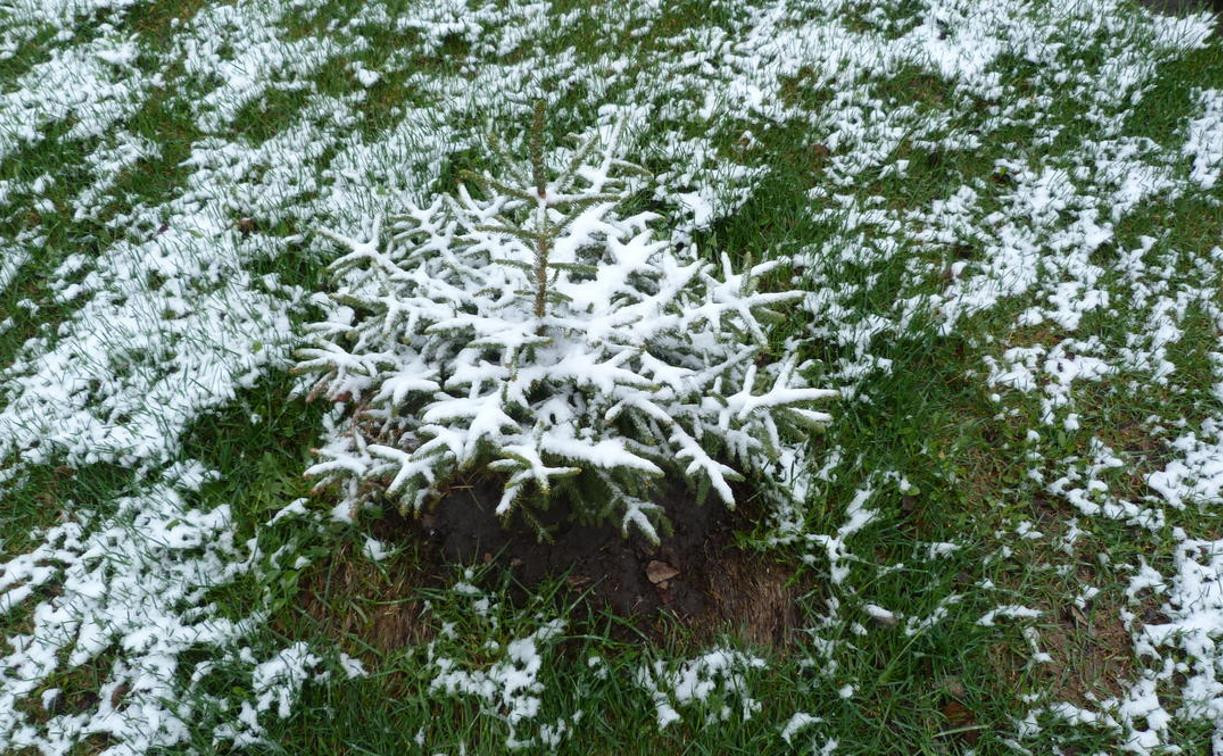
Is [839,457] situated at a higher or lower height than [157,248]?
Answer: lower

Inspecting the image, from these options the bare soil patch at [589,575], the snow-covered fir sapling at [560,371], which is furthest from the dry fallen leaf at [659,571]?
the snow-covered fir sapling at [560,371]

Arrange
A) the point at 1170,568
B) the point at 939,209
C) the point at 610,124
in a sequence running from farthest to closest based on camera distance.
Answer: the point at 610,124, the point at 939,209, the point at 1170,568

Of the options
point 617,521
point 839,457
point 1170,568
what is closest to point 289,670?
point 617,521

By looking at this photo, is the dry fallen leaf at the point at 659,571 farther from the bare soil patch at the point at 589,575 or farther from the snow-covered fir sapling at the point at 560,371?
the snow-covered fir sapling at the point at 560,371

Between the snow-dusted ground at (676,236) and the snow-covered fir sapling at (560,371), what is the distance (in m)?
0.52

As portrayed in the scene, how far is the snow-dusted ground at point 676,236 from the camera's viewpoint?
2.40m

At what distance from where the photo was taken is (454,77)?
450cm

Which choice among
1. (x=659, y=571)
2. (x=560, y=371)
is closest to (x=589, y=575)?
(x=659, y=571)

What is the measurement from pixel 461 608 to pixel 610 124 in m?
2.79

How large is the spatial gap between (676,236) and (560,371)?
1.55m

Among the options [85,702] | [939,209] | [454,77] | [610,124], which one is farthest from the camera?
[454,77]

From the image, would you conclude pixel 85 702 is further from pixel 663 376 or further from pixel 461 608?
pixel 663 376

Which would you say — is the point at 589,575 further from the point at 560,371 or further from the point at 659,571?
the point at 560,371

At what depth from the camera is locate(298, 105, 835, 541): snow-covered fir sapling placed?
2.12 meters
